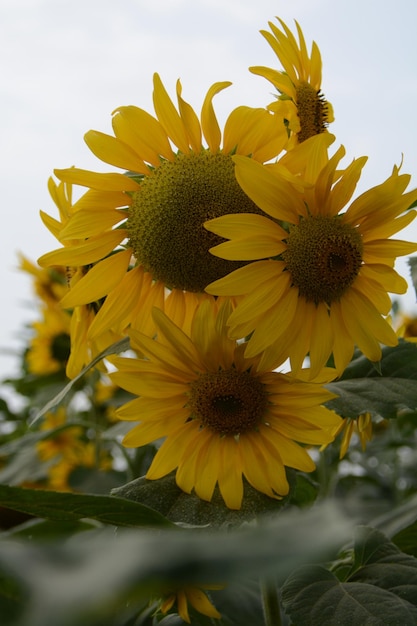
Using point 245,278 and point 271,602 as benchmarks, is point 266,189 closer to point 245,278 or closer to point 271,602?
point 245,278

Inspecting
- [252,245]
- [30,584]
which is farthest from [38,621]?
[252,245]

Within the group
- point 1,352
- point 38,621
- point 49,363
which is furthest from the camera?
point 1,352

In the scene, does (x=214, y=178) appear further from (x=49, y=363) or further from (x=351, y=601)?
(x=49, y=363)

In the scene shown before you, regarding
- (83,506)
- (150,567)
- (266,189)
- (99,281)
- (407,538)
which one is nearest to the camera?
(150,567)

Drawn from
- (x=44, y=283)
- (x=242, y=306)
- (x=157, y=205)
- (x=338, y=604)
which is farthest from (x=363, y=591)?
(x=44, y=283)

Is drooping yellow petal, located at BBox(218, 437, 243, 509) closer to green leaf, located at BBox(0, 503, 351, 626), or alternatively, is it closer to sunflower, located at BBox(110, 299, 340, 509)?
sunflower, located at BBox(110, 299, 340, 509)

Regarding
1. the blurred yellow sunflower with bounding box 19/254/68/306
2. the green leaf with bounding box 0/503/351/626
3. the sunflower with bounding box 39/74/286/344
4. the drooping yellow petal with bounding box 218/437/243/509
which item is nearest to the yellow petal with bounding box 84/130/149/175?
the sunflower with bounding box 39/74/286/344

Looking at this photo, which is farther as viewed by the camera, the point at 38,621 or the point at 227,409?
the point at 227,409
